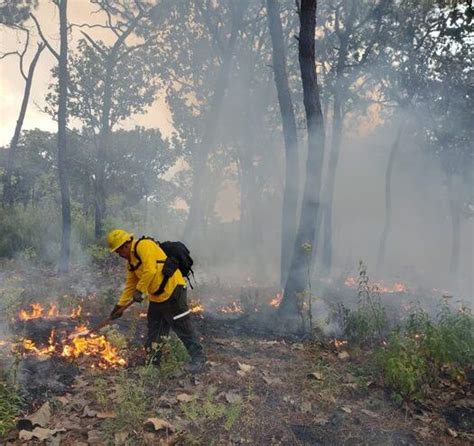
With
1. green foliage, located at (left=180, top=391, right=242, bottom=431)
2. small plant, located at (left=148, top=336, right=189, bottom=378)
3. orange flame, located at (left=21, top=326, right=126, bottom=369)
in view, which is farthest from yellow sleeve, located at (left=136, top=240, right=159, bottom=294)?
green foliage, located at (left=180, top=391, right=242, bottom=431)

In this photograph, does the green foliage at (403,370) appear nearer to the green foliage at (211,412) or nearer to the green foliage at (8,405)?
the green foliage at (211,412)

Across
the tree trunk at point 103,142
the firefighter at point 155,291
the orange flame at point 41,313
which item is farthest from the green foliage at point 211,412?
the tree trunk at point 103,142

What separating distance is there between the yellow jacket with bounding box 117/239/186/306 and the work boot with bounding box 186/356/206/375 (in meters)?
0.92

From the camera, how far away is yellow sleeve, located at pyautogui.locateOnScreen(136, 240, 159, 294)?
598 cm

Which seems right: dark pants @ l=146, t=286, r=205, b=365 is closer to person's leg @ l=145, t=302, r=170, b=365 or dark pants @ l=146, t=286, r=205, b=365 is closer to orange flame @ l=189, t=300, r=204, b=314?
person's leg @ l=145, t=302, r=170, b=365

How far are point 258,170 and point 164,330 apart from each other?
23.6m

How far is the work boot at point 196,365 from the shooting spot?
6.05m

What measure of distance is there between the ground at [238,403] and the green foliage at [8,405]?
9 cm

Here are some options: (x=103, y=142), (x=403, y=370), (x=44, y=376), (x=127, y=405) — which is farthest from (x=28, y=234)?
(x=403, y=370)

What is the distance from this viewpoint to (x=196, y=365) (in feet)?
20.3

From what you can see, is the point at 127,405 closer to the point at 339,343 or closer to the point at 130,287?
the point at 130,287

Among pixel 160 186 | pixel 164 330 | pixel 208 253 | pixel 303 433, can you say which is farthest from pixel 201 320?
pixel 160 186

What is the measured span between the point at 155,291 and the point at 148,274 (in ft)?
1.03

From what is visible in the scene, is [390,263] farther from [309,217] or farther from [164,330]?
[164,330]
